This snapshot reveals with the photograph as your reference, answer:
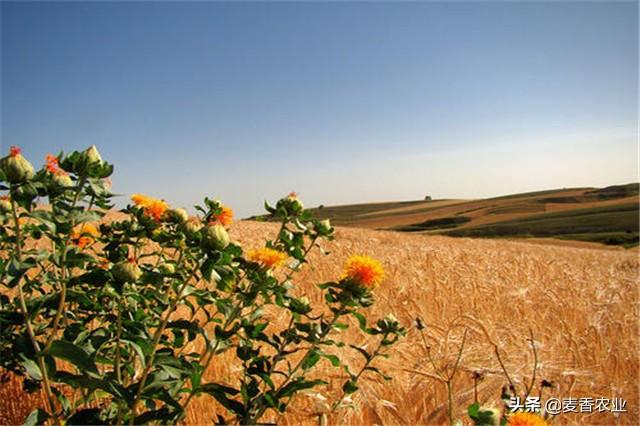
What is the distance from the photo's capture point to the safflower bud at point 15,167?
1046 mm

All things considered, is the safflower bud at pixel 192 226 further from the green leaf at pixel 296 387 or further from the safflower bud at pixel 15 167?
the green leaf at pixel 296 387

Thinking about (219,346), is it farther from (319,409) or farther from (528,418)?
(528,418)

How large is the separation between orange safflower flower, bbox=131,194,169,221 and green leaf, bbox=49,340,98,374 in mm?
607

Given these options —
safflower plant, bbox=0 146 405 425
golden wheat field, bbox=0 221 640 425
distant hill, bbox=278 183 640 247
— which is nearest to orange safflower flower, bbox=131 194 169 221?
safflower plant, bbox=0 146 405 425

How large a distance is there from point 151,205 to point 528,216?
178 feet

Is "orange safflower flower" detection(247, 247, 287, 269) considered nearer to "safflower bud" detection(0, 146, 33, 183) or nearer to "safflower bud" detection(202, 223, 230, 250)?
"safflower bud" detection(202, 223, 230, 250)

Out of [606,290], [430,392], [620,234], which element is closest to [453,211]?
[620,234]

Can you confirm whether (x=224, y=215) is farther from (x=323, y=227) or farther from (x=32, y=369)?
(x=32, y=369)

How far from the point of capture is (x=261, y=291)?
1.35 meters

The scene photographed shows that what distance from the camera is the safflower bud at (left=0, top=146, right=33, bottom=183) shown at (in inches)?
41.2

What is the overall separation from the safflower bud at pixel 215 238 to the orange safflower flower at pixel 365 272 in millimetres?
530

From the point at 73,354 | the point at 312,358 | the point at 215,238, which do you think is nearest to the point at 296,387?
the point at 312,358

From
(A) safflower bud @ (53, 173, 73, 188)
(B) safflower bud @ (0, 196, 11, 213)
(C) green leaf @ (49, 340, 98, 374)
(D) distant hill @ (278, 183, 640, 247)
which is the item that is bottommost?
(D) distant hill @ (278, 183, 640, 247)

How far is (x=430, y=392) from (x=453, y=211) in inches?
2337
